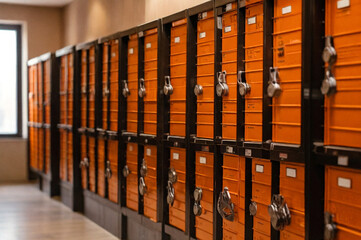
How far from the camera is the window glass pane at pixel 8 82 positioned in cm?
1105

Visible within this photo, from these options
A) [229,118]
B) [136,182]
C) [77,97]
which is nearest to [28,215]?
[77,97]

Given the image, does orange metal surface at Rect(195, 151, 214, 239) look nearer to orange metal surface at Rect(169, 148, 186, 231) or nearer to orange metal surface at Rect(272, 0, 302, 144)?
orange metal surface at Rect(169, 148, 186, 231)

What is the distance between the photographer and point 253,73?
11.7 ft

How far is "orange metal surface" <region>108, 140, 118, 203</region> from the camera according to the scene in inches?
244

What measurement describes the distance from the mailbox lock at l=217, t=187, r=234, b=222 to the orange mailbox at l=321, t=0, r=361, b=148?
3.55 ft

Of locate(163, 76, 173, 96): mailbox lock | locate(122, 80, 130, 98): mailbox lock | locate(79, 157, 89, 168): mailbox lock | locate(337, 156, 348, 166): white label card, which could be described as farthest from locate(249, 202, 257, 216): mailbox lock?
locate(79, 157, 89, 168): mailbox lock

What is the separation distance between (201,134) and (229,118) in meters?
0.47

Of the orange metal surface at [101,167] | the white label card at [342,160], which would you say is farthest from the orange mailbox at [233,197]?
the orange metal surface at [101,167]

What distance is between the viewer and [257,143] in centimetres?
349

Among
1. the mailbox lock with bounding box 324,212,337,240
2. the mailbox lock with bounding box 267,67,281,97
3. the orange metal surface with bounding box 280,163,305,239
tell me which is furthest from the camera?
the mailbox lock with bounding box 267,67,281,97

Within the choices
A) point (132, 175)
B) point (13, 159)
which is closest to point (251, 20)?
point (132, 175)

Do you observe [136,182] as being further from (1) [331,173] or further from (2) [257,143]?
(1) [331,173]

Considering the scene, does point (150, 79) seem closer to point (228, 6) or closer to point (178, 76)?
point (178, 76)

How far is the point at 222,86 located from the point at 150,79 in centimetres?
153
